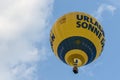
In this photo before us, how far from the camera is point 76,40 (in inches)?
2933

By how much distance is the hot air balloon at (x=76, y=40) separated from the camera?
2938 inches

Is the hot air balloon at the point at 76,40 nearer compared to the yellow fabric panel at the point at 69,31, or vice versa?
the hot air balloon at the point at 76,40

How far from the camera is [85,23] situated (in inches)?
2968

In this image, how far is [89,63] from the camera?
249 feet

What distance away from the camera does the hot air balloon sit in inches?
2938

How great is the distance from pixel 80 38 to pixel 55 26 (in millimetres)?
2703

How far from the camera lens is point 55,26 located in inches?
2997

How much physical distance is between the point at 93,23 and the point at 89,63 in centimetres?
331

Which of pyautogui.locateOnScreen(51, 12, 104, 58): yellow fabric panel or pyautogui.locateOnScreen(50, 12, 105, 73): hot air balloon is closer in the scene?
pyautogui.locateOnScreen(50, 12, 105, 73): hot air balloon

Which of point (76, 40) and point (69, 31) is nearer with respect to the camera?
point (76, 40)

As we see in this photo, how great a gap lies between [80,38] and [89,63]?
245cm

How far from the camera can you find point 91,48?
74.9 meters

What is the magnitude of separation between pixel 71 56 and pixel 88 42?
1779 millimetres

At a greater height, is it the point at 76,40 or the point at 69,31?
the point at 69,31
